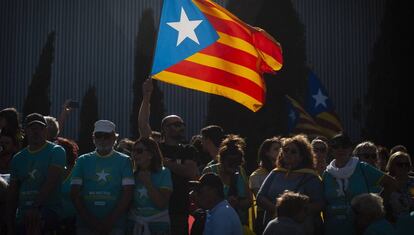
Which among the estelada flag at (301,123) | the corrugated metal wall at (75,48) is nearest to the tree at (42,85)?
the corrugated metal wall at (75,48)

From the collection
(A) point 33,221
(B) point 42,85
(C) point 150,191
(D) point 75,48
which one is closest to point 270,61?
(C) point 150,191

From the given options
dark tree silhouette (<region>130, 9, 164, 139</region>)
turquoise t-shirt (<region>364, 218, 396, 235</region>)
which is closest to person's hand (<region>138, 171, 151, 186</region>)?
turquoise t-shirt (<region>364, 218, 396, 235</region>)

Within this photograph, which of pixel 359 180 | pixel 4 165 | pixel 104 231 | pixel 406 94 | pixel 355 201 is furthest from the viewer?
pixel 406 94

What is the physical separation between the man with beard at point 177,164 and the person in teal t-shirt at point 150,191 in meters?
0.40

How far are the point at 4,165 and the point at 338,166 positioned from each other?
11.7 ft

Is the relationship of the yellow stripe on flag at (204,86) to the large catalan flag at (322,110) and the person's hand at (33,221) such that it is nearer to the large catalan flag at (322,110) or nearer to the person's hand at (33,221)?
the person's hand at (33,221)

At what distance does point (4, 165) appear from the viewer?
23.9ft

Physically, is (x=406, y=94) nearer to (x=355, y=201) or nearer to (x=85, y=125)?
(x=85, y=125)

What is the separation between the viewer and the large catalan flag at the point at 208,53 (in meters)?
7.85

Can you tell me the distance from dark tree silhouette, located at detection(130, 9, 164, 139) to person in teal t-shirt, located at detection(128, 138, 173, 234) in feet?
50.5

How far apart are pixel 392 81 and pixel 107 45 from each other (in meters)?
9.74

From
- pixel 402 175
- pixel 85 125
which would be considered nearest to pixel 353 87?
pixel 85 125

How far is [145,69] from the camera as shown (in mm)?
23016

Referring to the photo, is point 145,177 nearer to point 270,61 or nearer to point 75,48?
point 270,61
